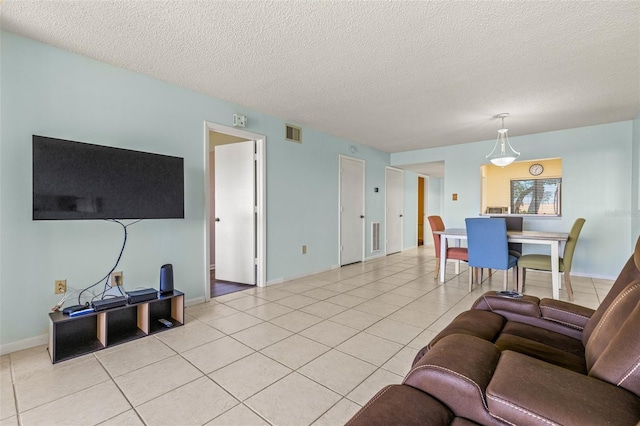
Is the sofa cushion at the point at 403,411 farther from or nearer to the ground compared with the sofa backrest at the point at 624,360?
nearer to the ground

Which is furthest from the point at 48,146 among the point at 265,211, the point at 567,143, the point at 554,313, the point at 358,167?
the point at 567,143

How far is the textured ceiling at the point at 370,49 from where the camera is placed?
1.93 metres

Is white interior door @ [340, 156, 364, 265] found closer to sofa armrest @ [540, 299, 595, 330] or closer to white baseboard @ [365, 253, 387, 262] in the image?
white baseboard @ [365, 253, 387, 262]

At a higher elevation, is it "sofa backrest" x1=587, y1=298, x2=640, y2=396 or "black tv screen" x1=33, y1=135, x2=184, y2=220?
"black tv screen" x1=33, y1=135, x2=184, y2=220

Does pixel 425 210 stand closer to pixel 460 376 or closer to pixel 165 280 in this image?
pixel 165 280

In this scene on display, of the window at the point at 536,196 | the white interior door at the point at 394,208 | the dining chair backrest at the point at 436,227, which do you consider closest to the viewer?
the dining chair backrest at the point at 436,227

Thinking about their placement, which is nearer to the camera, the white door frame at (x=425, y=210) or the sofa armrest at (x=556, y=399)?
the sofa armrest at (x=556, y=399)

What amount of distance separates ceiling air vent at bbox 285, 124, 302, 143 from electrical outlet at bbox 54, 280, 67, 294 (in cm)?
300

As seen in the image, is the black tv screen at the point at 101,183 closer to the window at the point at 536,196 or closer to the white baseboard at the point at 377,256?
the white baseboard at the point at 377,256

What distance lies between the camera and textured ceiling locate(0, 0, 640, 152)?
193cm

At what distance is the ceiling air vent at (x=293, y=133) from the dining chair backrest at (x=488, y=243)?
8.55 ft

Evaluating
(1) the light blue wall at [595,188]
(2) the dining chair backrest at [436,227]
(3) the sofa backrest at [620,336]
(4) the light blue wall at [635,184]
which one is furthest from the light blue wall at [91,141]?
(4) the light blue wall at [635,184]

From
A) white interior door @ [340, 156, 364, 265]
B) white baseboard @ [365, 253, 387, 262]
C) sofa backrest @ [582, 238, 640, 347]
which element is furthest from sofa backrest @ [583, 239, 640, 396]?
white baseboard @ [365, 253, 387, 262]

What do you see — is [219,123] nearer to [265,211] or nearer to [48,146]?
[265,211]
